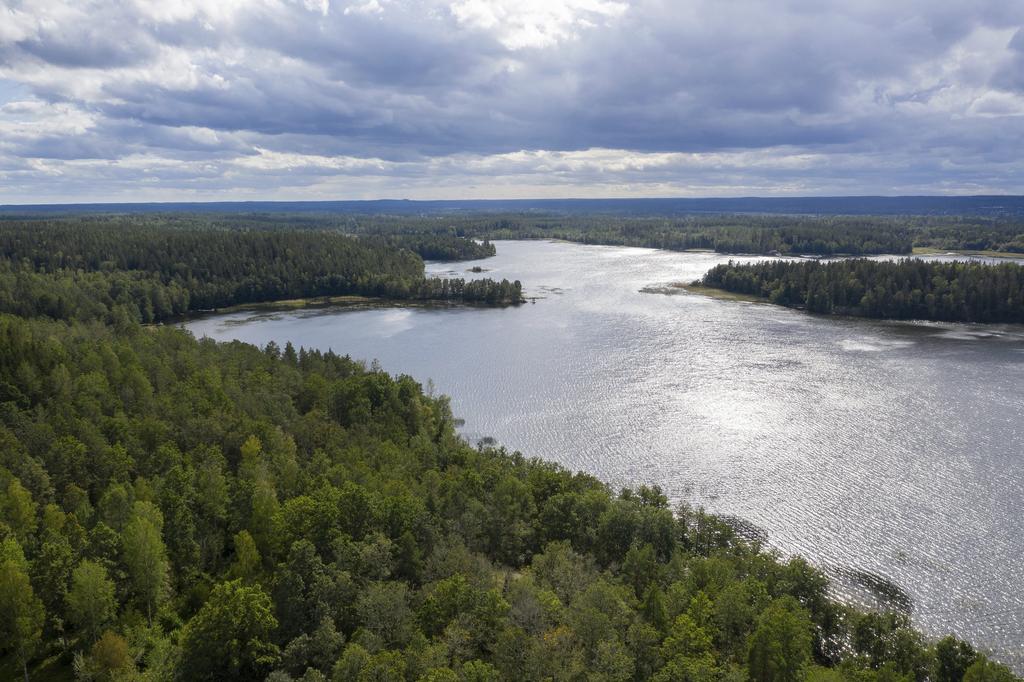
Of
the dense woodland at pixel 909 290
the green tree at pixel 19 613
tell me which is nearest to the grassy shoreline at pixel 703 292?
the dense woodland at pixel 909 290

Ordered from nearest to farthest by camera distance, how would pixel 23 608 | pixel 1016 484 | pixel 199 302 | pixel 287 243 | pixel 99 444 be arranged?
pixel 23 608 → pixel 99 444 → pixel 1016 484 → pixel 199 302 → pixel 287 243

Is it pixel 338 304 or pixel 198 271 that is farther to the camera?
pixel 198 271

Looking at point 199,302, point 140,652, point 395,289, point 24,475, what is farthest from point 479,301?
point 140,652

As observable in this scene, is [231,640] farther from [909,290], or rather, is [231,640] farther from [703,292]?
[703,292]

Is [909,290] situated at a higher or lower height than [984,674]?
higher

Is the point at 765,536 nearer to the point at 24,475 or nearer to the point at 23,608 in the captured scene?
the point at 23,608

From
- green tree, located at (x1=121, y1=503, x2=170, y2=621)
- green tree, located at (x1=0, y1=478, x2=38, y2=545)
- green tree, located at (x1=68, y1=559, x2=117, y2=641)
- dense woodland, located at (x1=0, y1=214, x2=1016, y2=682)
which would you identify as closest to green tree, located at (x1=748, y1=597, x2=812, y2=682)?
dense woodland, located at (x1=0, y1=214, x2=1016, y2=682)

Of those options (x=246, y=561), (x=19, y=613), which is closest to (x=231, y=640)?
(x=246, y=561)
